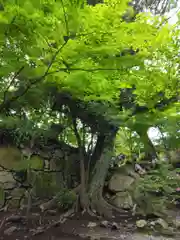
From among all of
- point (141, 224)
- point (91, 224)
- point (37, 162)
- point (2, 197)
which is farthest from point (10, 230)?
point (141, 224)

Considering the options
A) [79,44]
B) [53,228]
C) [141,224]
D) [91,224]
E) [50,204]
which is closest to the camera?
[79,44]

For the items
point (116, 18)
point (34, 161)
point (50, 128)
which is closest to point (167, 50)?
point (116, 18)

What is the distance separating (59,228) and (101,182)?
151cm

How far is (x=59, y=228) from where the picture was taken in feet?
12.5

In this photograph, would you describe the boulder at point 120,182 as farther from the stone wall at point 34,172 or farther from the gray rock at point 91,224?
the gray rock at point 91,224

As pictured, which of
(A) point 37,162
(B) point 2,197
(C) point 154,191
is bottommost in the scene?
(B) point 2,197

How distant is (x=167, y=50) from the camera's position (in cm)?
320

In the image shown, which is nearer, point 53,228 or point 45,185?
point 53,228

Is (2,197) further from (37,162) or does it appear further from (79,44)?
(79,44)

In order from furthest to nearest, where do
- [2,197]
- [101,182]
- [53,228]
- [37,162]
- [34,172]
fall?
[37,162] → [34,172] → [101,182] → [2,197] → [53,228]

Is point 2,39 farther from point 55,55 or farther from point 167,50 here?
point 167,50

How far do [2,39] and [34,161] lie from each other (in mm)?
3792

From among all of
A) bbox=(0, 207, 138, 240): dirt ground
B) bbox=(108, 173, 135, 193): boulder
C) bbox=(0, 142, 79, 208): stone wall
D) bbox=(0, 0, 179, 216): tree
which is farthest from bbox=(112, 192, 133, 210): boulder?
bbox=(0, 0, 179, 216): tree

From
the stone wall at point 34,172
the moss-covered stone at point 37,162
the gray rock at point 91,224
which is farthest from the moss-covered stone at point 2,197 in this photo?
the gray rock at point 91,224
